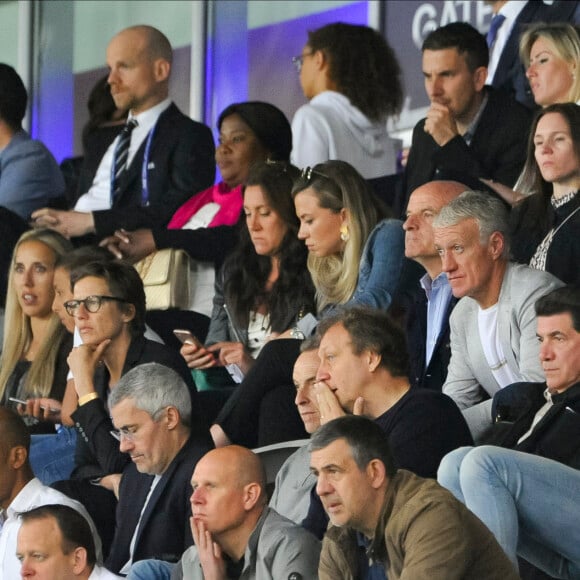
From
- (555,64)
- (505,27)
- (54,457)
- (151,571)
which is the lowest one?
(151,571)

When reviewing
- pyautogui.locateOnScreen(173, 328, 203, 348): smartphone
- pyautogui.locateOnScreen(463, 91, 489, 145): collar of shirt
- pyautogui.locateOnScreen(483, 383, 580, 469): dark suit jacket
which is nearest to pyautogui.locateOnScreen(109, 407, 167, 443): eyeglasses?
pyautogui.locateOnScreen(173, 328, 203, 348): smartphone

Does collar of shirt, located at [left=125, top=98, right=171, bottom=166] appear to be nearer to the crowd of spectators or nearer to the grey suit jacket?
the crowd of spectators

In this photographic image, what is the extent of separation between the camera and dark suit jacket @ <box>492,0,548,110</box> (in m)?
7.91

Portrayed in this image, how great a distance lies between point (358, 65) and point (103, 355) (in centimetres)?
203

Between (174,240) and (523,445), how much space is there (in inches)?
115

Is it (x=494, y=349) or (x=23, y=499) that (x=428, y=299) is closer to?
(x=494, y=349)

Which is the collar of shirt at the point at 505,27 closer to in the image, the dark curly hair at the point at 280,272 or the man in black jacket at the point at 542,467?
the dark curly hair at the point at 280,272

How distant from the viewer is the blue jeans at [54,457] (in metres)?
7.02

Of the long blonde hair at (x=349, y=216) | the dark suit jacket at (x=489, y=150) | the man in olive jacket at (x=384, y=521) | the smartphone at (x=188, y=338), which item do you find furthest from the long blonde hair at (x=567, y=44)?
the man in olive jacket at (x=384, y=521)

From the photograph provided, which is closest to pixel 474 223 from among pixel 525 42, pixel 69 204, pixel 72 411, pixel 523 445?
pixel 523 445

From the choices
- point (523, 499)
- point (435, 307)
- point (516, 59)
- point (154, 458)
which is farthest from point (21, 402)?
point (523, 499)

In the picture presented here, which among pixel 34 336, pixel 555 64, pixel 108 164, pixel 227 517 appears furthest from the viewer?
pixel 108 164

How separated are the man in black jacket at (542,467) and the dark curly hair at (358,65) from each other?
2997 millimetres

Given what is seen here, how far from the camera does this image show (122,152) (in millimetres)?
8422
